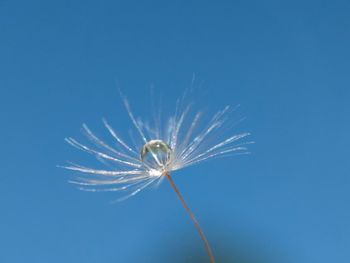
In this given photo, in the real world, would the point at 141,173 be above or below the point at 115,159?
below

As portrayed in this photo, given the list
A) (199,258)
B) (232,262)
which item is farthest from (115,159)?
(232,262)

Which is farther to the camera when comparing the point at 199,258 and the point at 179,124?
the point at 199,258

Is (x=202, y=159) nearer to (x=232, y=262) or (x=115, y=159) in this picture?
(x=115, y=159)

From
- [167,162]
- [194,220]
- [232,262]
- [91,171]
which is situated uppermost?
[91,171]

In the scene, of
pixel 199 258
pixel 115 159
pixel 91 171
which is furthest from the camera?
pixel 199 258

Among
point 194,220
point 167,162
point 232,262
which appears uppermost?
point 167,162

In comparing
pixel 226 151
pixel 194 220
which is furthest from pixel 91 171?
pixel 194 220

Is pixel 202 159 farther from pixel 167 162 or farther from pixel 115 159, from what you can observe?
pixel 115 159

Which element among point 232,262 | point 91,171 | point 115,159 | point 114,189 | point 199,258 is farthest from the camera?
point 232,262

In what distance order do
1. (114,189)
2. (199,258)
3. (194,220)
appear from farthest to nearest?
1. (199,258)
2. (114,189)
3. (194,220)
